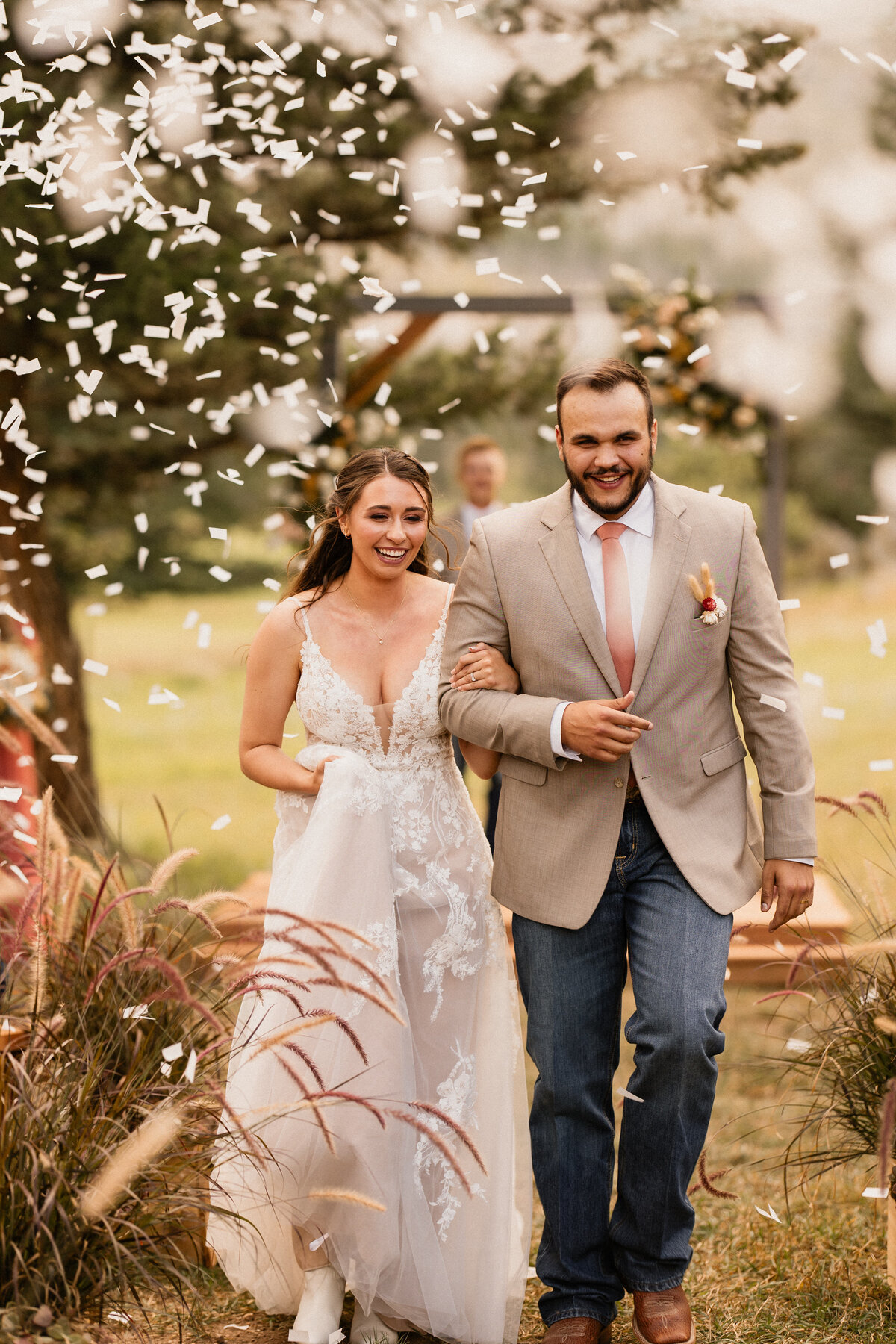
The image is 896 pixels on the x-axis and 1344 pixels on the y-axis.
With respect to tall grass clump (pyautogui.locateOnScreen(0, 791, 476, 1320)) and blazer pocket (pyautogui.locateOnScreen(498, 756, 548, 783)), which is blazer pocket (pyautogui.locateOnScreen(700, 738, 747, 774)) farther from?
tall grass clump (pyautogui.locateOnScreen(0, 791, 476, 1320))

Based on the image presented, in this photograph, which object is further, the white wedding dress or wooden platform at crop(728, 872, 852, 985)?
wooden platform at crop(728, 872, 852, 985)

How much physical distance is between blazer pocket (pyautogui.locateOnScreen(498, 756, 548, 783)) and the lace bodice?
0.25 m

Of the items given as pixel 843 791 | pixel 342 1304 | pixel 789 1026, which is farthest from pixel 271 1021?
pixel 843 791

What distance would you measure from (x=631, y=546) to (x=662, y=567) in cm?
11

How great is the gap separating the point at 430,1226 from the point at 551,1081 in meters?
0.43

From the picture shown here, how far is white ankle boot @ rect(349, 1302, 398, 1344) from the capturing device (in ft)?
10.0

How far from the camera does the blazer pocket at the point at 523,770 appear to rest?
3.06 meters

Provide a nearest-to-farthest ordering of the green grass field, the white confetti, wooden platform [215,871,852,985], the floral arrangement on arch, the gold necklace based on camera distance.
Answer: the gold necklace < wooden platform [215,871,852,985] < the white confetti < the floral arrangement on arch < the green grass field

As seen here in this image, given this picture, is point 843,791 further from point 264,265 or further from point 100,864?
point 100,864

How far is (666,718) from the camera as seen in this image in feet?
9.86

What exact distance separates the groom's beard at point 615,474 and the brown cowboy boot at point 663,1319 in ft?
5.56

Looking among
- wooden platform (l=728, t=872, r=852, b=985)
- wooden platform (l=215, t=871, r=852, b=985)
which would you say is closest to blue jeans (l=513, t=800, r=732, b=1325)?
wooden platform (l=215, t=871, r=852, b=985)

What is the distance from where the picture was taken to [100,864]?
10.3 feet

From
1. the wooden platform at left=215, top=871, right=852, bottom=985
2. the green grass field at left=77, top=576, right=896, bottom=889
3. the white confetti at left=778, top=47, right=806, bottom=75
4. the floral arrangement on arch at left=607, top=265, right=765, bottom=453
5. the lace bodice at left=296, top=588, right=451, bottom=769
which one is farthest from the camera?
the green grass field at left=77, top=576, right=896, bottom=889
